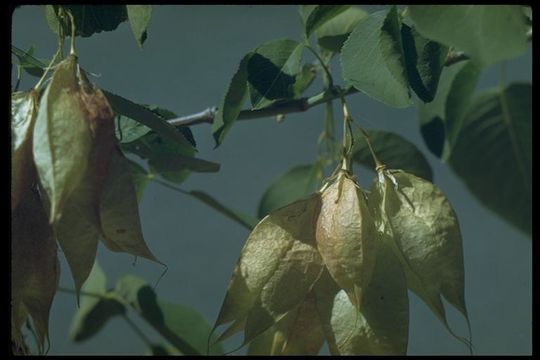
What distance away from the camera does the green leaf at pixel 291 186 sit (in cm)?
82

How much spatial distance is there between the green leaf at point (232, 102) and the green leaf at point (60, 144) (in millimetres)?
144

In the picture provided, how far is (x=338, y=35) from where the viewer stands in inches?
25.4

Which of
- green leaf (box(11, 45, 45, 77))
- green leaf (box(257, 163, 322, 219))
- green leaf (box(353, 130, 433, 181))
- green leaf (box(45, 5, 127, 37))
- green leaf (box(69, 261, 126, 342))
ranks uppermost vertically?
green leaf (box(45, 5, 127, 37))

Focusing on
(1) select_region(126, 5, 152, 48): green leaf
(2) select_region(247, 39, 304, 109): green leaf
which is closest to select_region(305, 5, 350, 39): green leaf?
(2) select_region(247, 39, 304, 109): green leaf

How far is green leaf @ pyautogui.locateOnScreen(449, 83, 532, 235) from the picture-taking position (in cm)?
85

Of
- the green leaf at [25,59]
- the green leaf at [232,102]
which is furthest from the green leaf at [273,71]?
the green leaf at [25,59]

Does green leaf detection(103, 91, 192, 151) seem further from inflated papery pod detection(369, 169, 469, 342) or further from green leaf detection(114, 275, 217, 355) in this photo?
green leaf detection(114, 275, 217, 355)

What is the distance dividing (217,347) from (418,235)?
334 millimetres

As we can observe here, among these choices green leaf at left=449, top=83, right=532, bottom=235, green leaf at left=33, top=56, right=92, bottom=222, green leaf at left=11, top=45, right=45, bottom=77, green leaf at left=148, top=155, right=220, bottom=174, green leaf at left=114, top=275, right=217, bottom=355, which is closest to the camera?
green leaf at left=33, top=56, right=92, bottom=222

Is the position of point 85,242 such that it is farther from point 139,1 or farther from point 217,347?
point 217,347

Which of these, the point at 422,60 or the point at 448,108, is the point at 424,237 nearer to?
the point at 422,60

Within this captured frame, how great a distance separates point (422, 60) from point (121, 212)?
198mm

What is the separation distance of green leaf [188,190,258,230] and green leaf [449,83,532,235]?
23 centimetres

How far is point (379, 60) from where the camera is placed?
1.80 feet
